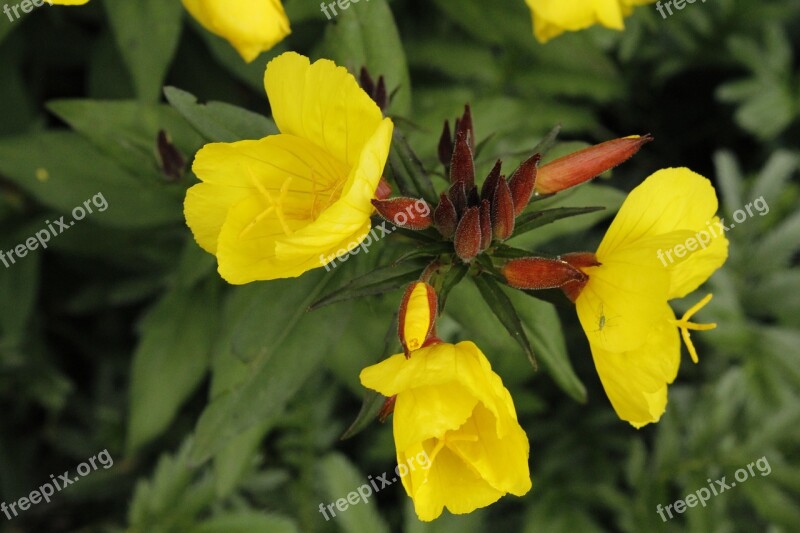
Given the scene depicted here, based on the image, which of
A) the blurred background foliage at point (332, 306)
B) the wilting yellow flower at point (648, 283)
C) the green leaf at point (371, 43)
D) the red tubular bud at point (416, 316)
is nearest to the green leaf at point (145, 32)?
the blurred background foliage at point (332, 306)

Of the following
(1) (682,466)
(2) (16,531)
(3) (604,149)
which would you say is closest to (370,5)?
(3) (604,149)

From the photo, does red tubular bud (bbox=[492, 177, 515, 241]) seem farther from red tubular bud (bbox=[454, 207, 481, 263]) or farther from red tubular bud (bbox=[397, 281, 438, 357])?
red tubular bud (bbox=[397, 281, 438, 357])

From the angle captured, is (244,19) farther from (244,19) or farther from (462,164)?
(462,164)

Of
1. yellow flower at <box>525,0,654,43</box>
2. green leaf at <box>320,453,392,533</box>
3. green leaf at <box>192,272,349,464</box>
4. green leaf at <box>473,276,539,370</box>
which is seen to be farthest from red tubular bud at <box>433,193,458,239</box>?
green leaf at <box>320,453,392,533</box>

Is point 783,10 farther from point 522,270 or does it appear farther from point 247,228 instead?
point 247,228

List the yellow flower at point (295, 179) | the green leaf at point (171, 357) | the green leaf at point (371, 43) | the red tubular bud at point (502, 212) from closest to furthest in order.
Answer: the yellow flower at point (295, 179) → the red tubular bud at point (502, 212) → the green leaf at point (371, 43) → the green leaf at point (171, 357)

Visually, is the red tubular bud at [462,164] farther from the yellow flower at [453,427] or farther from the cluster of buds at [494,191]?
the yellow flower at [453,427]
